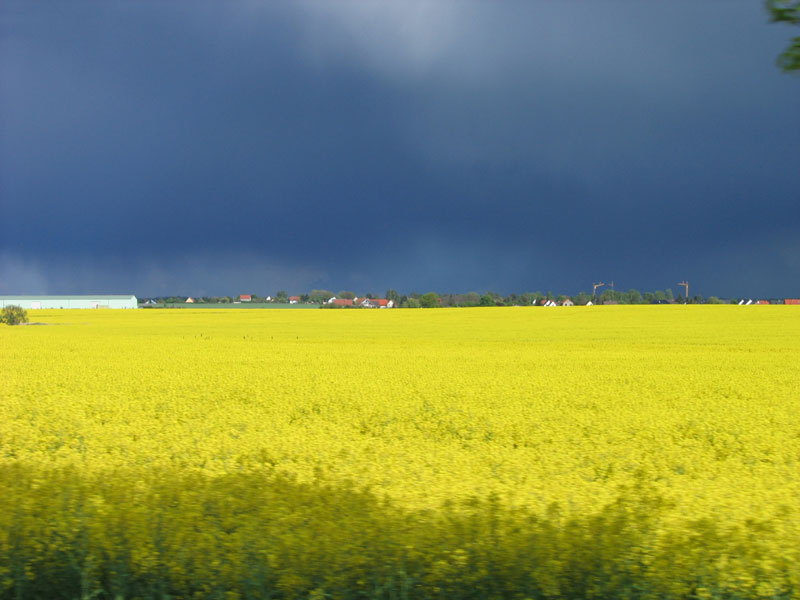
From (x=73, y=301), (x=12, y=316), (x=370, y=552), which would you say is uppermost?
(x=73, y=301)

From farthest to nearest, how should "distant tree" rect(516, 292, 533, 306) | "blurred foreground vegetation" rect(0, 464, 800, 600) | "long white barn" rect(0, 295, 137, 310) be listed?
"long white barn" rect(0, 295, 137, 310) < "distant tree" rect(516, 292, 533, 306) < "blurred foreground vegetation" rect(0, 464, 800, 600)

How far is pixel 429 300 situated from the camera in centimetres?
9850

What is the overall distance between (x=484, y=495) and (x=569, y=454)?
2653 millimetres

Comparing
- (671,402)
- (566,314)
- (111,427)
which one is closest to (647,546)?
(111,427)

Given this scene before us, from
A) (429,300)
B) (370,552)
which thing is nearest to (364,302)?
(429,300)

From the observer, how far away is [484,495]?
572 centimetres

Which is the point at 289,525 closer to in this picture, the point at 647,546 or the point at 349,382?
the point at 647,546

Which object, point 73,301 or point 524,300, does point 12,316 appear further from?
point 73,301

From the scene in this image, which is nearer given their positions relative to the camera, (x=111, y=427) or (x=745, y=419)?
(x=111, y=427)

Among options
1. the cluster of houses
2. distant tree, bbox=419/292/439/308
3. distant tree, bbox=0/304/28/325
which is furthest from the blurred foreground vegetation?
the cluster of houses

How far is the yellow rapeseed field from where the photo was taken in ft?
13.9

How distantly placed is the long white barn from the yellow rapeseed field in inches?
5799

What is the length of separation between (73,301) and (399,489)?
170m

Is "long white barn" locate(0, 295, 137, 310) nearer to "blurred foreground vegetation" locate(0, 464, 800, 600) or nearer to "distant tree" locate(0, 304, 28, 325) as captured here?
"distant tree" locate(0, 304, 28, 325)
